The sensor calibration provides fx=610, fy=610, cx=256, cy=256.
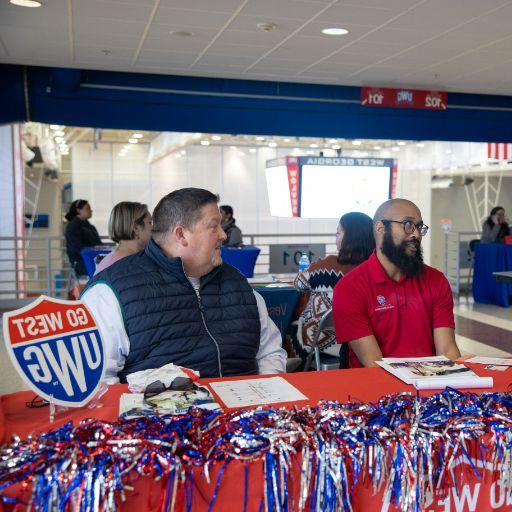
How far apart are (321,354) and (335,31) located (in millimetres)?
2954

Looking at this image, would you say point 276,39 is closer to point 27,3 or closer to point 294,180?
point 27,3

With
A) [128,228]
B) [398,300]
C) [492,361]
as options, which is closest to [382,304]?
[398,300]

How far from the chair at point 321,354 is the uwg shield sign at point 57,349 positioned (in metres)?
1.78

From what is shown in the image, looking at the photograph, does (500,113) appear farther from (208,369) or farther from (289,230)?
(208,369)

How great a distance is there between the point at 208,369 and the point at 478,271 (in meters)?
7.39

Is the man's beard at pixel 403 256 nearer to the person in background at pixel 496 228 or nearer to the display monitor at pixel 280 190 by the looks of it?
the display monitor at pixel 280 190

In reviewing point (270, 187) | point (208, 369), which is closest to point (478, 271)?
point (270, 187)

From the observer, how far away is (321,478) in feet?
3.55

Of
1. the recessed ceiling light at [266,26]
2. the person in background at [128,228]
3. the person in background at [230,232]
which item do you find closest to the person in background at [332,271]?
the person in background at [128,228]

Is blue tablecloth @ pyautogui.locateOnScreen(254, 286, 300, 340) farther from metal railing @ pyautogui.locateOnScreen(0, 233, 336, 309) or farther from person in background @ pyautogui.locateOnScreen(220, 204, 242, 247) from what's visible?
person in background @ pyautogui.locateOnScreen(220, 204, 242, 247)

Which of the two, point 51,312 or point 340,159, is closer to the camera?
point 51,312

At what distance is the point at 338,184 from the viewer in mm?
8398

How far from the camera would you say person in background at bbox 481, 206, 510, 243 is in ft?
28.3

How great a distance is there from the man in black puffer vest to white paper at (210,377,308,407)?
407 mm
